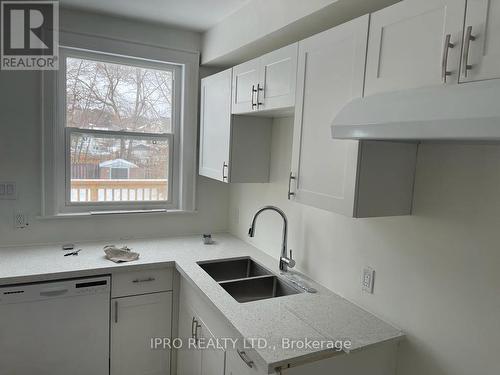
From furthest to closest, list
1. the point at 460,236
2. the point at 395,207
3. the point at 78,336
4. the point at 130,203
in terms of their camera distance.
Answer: the point at 130,203 → the point at 78,336 → the point at 395,207 → the point at 460,236

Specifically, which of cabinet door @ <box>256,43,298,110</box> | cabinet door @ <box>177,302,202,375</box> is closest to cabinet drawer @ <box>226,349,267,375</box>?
cabinet door @ <box>177,302,202,375</box>

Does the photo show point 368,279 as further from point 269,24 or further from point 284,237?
point 269,24

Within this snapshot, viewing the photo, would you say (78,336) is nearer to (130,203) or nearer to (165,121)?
(130,203)

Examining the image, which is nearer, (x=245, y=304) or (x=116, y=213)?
(x=245, y=304)

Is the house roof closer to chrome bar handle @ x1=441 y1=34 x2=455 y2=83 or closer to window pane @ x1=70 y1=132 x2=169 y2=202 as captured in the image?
window pane @ x1=70 y1=132 x2=169 y2=202

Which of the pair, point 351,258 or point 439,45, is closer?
point 439,45

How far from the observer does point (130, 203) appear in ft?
9.73

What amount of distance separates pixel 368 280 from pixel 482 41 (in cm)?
115

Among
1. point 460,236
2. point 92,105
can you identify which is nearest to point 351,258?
point 460,236

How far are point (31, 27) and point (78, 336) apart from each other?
2052mm

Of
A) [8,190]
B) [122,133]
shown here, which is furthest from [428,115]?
[8,190]

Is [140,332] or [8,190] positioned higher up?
[8,190]

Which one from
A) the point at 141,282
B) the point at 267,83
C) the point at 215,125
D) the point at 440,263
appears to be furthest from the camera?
the point at 215,125

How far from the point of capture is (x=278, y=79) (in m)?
1.94
